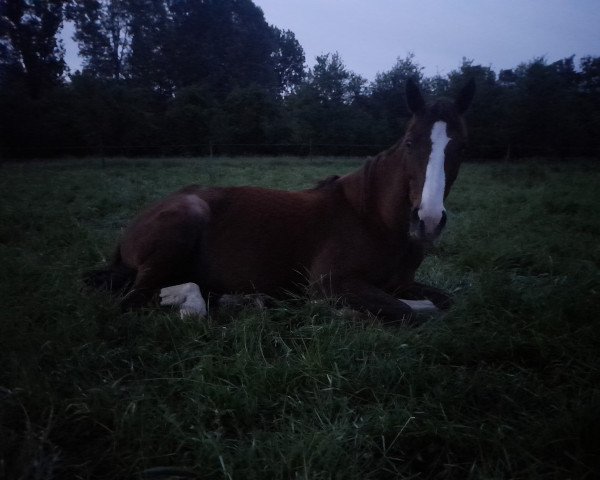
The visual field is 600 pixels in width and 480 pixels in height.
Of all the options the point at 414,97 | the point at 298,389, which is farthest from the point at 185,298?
the point at 414,97

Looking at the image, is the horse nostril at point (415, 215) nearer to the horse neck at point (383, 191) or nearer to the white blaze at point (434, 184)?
the white blaze at point (434, 184)

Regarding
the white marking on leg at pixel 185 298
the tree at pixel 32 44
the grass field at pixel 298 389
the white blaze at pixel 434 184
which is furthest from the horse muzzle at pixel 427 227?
the tree at pixel 32 44

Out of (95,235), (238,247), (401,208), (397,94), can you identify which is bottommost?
(95,235)

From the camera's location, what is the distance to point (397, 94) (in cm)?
3238

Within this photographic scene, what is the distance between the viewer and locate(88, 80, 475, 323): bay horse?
9.73ft

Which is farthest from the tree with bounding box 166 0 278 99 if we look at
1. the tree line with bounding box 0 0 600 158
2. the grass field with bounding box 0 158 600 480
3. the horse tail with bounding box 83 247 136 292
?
the grass field with bounding box 0 158 600 480

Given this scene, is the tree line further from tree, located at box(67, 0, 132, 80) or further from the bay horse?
the bay horse

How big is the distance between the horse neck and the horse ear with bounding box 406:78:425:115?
38 centimetres

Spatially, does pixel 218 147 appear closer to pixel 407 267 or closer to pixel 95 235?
pixel 95 235

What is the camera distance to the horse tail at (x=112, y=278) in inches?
123

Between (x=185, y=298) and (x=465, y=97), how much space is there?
299 centimetres

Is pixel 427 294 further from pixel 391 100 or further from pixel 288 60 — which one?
pixel 288 60

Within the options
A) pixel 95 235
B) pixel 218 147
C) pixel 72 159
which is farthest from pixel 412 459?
pixel 218 147

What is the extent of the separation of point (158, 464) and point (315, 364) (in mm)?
892
